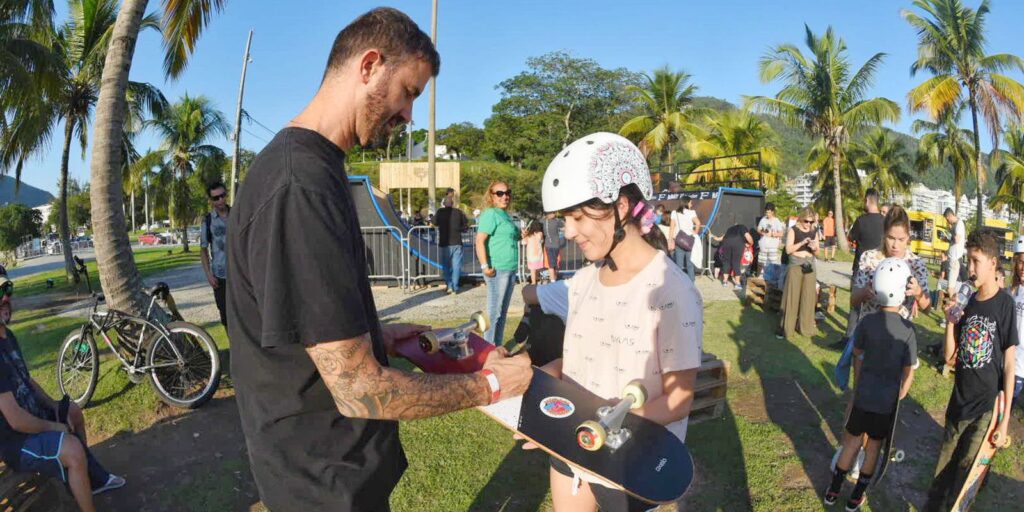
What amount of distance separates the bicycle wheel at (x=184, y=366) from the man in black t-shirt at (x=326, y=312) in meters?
4.38

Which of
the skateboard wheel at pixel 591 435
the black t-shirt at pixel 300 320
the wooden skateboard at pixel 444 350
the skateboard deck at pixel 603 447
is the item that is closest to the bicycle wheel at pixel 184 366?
the wooden skateboard at pixel 444 350

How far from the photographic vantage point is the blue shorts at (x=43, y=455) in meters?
3.05

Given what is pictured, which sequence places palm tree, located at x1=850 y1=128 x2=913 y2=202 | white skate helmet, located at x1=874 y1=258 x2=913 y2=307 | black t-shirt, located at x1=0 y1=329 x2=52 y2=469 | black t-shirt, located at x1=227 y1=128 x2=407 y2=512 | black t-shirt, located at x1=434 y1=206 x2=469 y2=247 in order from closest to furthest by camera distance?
black t-shirt, located at x1=227 y1=128 x2=407 y2=512 → black t-shirt, located at x1=0 y1=329 x2=52 y2=469 → white skate helmet, located at x1=874 y1=258 x2=913 y2=307 → black t-shirt, located at x1=434 y1=206 x2=469 y2=247 → palm tree, located at x1=850 y1=128 x2=913 y2=202

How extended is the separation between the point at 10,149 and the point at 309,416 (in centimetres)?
1654

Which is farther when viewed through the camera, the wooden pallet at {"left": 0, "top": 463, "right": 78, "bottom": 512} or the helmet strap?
the wooden pallet at {"left": 0, "top": 463, "right": 78, "bottom": 512}

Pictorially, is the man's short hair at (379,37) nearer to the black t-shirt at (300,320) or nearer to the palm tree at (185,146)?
the black t-shirt at (300,320)

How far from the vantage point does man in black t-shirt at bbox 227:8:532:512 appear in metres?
1.25

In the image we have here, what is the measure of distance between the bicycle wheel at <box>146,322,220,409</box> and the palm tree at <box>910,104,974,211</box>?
24812mm

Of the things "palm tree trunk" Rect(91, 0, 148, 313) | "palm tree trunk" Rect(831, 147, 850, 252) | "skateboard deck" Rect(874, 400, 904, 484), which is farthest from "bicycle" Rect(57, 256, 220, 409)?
"palm tree trunk" Rect(831, 147, 850, 252)

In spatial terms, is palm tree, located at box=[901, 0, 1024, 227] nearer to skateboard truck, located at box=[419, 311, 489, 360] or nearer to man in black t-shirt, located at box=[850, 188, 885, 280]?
man in black t-shirt, located at box=[850, 188, 885, 280]

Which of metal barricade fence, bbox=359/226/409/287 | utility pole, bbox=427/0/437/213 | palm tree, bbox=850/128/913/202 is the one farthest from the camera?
palm tree, bbox=850/128/913/202

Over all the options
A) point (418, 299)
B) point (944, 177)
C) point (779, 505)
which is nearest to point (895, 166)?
point (418, 299)

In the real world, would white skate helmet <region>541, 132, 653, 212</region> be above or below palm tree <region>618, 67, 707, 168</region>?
below

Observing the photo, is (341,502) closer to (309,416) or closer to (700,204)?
(309,416)
